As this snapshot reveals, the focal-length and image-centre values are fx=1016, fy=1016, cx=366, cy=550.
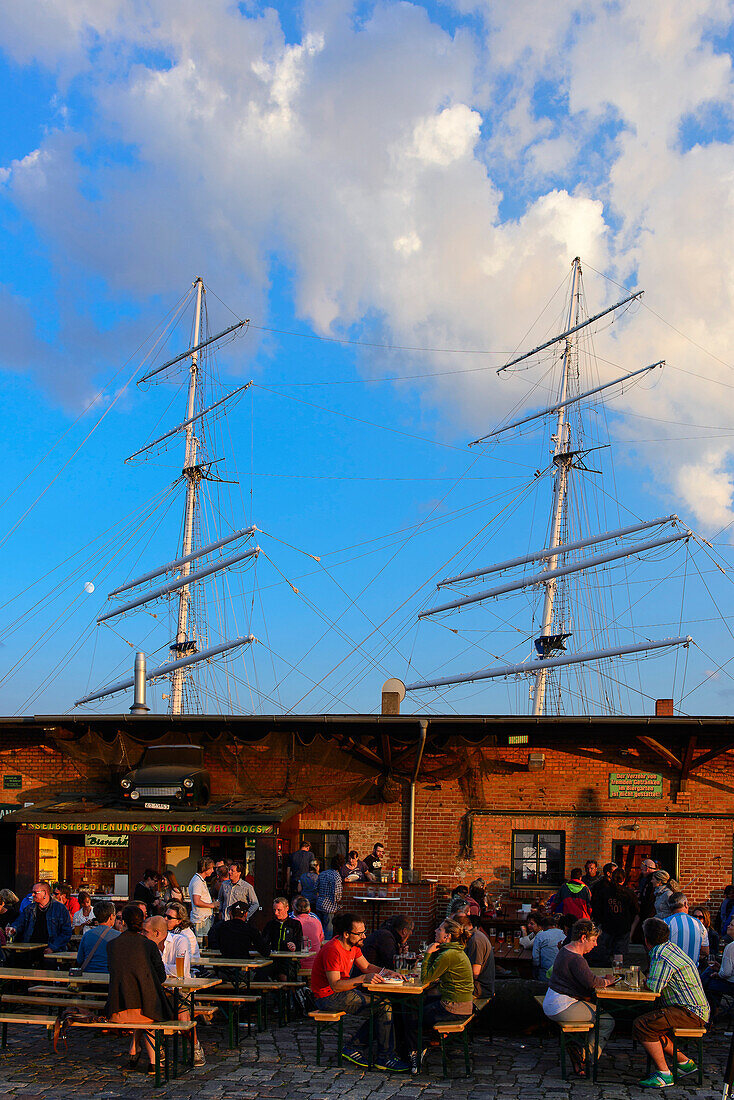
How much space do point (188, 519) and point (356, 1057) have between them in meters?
35.8

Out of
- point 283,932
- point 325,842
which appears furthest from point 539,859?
point 283,932

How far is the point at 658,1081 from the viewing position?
8641mm

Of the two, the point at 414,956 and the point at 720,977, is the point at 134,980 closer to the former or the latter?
the point at 414,956

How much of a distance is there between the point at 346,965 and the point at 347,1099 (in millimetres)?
1483

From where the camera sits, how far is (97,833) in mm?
17234

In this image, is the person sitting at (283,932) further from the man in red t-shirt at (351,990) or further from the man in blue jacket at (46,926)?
the man in blue jacket at (46,926)

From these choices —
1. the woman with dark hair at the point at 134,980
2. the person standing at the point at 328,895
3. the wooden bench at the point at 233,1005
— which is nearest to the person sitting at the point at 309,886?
the person standing at the point at 328,895

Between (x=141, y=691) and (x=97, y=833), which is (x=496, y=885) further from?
(x=141, y=691)

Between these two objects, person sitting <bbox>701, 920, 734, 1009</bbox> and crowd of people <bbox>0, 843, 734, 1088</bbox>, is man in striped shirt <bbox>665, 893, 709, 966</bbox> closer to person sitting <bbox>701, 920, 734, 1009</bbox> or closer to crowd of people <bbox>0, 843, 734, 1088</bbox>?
crowd of people <bbox>0, 843, 734, 1088</bbox>

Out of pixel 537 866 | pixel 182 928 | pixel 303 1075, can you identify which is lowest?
pixel 303 1075

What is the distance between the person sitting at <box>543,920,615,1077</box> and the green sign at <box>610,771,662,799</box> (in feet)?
28.6

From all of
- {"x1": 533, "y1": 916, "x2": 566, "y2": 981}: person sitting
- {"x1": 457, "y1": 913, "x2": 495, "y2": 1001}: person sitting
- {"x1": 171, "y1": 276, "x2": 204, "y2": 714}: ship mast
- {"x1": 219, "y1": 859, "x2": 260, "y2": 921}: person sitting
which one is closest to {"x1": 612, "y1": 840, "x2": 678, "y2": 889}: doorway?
{"x1": 533, "y1": 916, "x2": 566, "y2": 981}: person sitting

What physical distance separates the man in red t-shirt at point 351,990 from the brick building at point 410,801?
6784mm

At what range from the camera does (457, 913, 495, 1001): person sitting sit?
9.92 meters
